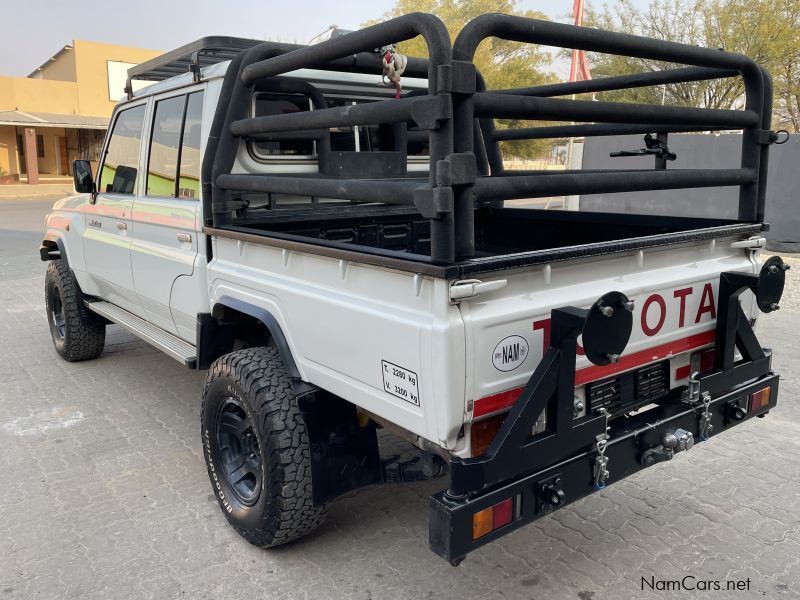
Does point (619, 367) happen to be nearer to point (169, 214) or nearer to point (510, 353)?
point (510, 353)

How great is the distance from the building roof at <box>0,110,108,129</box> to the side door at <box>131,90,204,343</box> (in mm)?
30398

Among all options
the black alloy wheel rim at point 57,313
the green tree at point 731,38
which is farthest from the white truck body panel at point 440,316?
the green tree at point 731,38

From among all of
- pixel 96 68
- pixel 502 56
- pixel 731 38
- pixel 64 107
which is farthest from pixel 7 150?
pixel 731 38

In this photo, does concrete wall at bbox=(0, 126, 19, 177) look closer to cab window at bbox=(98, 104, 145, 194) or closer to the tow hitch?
cab window at bbox=(98, 104, 145, 194)

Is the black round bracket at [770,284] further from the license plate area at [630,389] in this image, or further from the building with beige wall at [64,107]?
the building with beige wall at [64,107]

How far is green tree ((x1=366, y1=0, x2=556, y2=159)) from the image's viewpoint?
29.8 m

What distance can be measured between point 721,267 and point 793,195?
10627 mm

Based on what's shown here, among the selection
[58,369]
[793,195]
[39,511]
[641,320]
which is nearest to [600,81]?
[641,320]

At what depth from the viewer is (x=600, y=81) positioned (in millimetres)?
3684

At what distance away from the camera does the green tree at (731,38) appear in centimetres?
2155

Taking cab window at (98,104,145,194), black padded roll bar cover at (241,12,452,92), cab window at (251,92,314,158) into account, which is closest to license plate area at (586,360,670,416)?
black padded roll bar cover at (241,12,452,92)

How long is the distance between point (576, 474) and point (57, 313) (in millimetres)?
5133

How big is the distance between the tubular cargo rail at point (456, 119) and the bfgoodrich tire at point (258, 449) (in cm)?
76

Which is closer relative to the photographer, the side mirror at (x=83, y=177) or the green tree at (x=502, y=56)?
the side mirror at (x=83, y=177)
